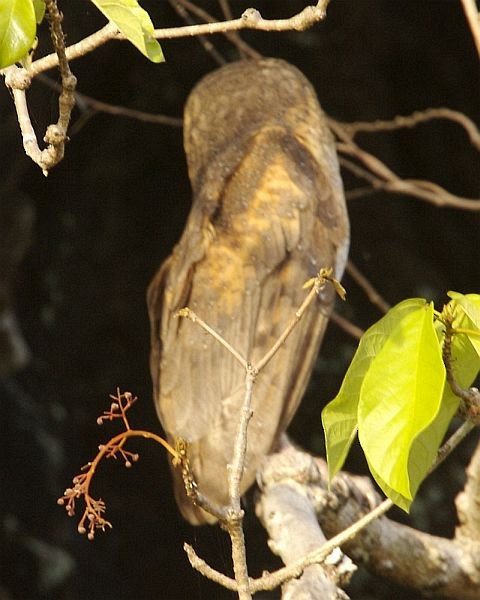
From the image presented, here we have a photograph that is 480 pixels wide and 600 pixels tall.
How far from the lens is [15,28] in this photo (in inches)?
32.5

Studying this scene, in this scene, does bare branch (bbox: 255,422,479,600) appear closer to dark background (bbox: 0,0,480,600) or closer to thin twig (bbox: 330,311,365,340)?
dark background (bbox: 0,0,480,600)

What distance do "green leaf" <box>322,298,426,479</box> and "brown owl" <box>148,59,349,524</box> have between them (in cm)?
86

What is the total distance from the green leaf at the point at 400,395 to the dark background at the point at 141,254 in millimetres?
1071

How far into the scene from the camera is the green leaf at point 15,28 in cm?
82

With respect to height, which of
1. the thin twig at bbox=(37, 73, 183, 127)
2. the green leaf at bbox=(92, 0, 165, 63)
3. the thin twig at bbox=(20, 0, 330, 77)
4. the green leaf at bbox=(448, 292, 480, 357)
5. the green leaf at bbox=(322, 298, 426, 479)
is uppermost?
the green leaf at bbox=(92, 0, 165, 63)

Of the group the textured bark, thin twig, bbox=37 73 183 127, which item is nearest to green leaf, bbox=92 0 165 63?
the textured bark

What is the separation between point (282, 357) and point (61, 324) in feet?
2.35

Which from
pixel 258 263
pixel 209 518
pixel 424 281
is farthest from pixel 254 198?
pixel 424 281

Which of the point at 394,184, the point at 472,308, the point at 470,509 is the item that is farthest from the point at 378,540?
the point at 394,184

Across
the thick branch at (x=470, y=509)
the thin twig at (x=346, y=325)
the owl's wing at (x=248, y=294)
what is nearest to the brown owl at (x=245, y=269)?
the owl's wing at (x=248, y=294)

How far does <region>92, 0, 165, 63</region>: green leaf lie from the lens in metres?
0.84

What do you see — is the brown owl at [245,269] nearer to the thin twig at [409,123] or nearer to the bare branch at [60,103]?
the thin twig at [409,123]

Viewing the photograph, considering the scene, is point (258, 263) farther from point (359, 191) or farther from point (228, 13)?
point (359, 191)

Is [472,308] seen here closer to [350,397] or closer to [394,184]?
[350,397]
